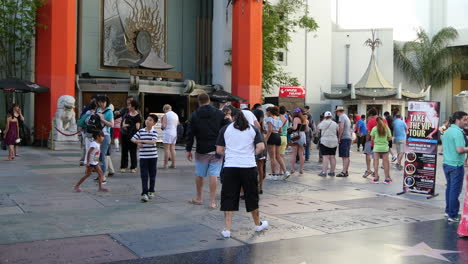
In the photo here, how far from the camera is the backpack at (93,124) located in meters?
9.61

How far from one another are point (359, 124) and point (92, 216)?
13512 mm

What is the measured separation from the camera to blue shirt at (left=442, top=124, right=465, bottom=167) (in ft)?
24.1

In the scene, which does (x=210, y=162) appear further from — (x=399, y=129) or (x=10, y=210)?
(x=399, y=129)

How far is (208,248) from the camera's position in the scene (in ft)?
18.5

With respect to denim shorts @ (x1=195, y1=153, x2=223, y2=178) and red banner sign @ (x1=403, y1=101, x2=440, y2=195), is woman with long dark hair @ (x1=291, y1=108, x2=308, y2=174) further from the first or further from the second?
denim shorts @ (x1=195, y1=153, x2=223, y2=178)

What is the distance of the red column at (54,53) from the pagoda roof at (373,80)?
773 inches

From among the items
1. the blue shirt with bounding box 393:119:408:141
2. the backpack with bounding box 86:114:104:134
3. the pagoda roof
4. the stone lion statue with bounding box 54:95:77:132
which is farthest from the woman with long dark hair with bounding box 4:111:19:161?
the pagoda roof

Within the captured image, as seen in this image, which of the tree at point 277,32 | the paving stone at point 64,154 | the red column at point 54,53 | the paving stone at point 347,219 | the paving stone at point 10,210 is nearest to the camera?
the paving stone at point 347,219

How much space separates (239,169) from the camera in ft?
20.4

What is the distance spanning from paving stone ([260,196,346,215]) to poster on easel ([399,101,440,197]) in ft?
7.41

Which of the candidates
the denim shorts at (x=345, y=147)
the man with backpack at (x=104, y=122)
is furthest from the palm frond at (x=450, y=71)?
the man with backpack at (x=104, y=122)

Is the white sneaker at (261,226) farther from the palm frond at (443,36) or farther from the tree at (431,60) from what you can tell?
the palm frond at (443,36)

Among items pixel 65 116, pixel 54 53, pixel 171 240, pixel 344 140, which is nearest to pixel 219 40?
pixel 54 53

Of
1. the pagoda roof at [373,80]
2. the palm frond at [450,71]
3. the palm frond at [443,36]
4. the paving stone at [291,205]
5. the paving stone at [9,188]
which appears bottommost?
the paving stone at [291,205]
